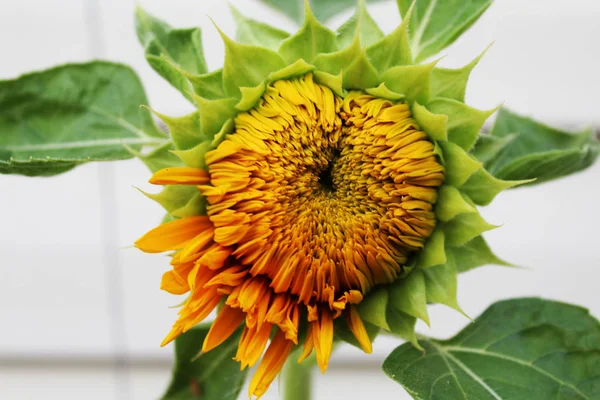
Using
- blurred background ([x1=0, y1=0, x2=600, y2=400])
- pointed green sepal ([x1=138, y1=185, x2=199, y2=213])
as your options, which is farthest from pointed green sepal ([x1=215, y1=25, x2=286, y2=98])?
blurred background ([x1=0, y1=0, x2=600, y2=400])

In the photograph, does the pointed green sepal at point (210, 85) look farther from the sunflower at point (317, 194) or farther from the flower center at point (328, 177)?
the flower center at point (328, 177)

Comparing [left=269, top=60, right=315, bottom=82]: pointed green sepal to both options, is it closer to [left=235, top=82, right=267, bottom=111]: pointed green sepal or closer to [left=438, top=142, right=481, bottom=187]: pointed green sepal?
[left=235, top=82, right=267, bottom=111]: pointed green sepal

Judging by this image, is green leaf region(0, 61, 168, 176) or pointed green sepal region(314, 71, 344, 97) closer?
pointed green sepal region(314, 71, 344, 97)

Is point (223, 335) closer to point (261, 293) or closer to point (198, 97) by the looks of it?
point (261, 293)

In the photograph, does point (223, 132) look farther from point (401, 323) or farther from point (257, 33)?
point (401, 323)

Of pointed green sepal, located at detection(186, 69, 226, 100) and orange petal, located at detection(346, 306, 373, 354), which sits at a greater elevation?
pointed green sepal, located at detection(186, 69, 226, 100)

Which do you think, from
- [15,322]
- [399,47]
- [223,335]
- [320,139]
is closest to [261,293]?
[223,335]

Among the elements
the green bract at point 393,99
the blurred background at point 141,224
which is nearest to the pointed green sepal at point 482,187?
the green bract at point 393,99
